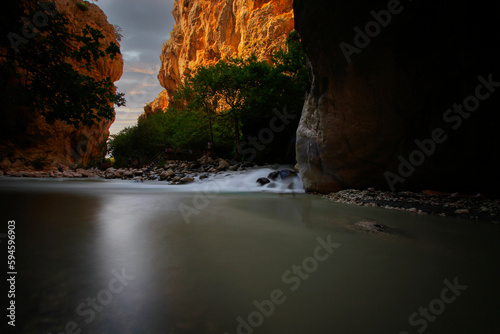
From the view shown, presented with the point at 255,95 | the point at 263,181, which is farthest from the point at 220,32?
the point at 263,181

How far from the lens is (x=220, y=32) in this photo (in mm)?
35875

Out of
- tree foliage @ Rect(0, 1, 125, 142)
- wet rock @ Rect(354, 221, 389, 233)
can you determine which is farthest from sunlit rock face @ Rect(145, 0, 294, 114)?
wet rock @ Rect(354, 221, 389, 233)

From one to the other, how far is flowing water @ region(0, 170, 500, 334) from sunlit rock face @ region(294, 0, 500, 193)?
9.08ft

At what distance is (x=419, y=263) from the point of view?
171 cm

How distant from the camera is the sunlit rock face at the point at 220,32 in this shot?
26.8 meters

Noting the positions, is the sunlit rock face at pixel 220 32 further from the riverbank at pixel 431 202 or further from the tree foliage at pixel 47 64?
the riverbank at pixel 431 202

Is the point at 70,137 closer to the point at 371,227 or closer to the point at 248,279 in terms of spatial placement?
the point at 248,279

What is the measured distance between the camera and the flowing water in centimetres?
101

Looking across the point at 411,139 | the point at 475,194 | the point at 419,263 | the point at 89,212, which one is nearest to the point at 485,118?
the point at 411,139

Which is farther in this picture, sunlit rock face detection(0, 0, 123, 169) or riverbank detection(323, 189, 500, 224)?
sunlit rock face detection(0, 0, 123, 169)

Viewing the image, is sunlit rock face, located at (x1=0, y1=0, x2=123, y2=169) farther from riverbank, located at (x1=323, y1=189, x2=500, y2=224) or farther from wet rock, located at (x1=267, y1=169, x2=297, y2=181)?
riverbank, located at (x1=323, y1=189, x2=500, y2=224)

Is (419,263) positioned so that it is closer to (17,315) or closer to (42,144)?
(17,315)

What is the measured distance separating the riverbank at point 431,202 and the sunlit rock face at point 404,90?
20.9 inches

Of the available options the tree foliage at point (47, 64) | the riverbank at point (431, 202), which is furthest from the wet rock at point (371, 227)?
the tree foliage at point (47, 64)
